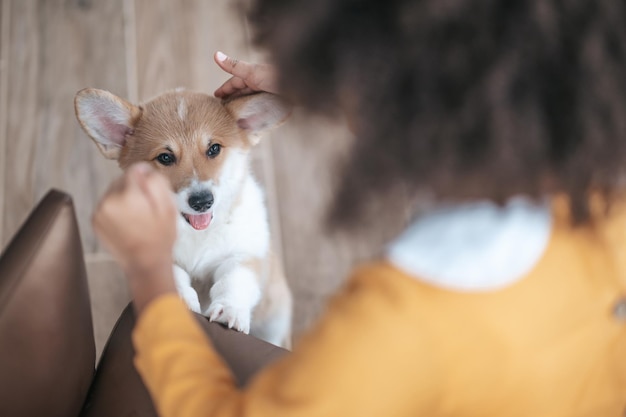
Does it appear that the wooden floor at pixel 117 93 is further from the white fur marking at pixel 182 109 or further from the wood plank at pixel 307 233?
the white fur marking at pixel 182 109

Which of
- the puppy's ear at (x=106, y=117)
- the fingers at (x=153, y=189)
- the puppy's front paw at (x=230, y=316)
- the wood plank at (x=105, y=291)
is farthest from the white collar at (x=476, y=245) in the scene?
the wood plank at (x=105, y=291)

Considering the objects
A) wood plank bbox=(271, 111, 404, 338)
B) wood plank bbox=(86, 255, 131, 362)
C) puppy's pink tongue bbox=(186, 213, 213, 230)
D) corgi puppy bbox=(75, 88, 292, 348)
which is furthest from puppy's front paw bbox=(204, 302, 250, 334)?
wood plank bbox=(86, 255, 131, 362)

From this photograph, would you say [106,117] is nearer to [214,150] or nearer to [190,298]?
[214,150]

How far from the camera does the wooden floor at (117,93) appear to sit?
183 cm

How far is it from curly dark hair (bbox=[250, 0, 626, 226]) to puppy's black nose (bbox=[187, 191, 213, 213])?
731 millimetres

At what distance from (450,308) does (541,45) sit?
0.79ft

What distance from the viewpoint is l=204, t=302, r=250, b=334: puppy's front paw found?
3.90ft

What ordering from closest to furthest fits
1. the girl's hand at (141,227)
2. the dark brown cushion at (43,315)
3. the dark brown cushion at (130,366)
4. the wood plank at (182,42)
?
the girl's hand at (141,227) < the dark brown cushion at (43,315) < the dark brown cushion at (130,366) < the wood plank at (182,42)

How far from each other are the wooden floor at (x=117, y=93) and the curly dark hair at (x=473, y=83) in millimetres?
1136

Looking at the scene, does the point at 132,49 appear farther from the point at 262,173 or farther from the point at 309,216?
the point at 309,216

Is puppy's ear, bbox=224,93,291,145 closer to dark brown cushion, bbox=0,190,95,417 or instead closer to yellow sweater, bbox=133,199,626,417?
dark brown cushion, bbox=0,190,95,417

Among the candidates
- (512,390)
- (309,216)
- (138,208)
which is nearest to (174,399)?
(138,208)

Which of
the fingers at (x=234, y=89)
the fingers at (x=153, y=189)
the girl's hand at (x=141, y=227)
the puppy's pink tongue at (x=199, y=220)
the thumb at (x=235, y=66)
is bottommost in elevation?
the girl's hand at (x=141, y=227)

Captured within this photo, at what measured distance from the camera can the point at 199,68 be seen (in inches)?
81.5
